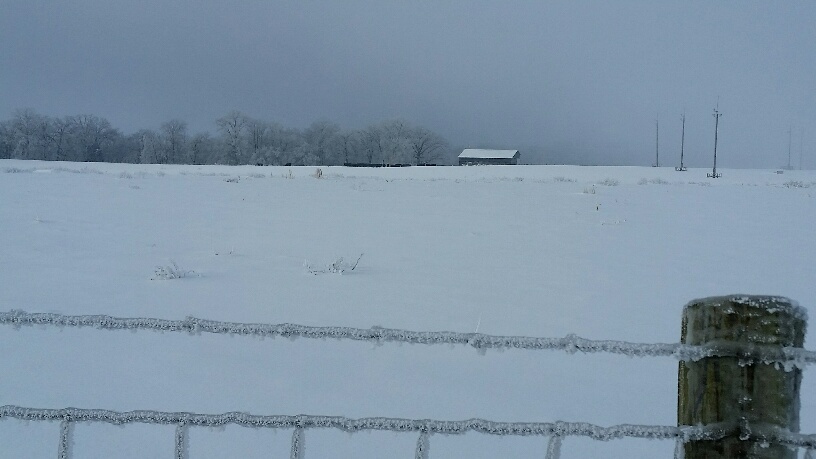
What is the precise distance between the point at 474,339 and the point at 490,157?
89214 millimetres

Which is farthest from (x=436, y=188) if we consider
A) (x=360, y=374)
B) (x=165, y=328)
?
(x=165, y=328)

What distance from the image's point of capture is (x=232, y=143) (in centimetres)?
8900

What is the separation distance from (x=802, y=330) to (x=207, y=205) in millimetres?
14049

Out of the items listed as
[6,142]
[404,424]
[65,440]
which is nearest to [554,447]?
[404,424]

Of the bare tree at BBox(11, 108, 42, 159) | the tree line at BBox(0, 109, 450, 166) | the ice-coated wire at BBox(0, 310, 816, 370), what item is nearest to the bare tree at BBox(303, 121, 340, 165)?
the tree line at BBox(0, 109, 450, 166)

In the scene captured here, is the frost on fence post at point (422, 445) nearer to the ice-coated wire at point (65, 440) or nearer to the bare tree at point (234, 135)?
the ice-coated wire at point (65, 440)

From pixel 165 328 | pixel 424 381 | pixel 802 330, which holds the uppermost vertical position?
pixel 802 330

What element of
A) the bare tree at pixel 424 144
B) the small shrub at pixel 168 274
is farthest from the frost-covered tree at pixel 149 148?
the small shrub at pixel 168 274

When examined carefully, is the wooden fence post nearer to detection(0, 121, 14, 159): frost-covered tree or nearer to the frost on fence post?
the frost on fence post

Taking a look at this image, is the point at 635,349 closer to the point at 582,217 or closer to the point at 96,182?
the point at 582,217

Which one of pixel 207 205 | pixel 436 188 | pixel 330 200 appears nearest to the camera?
pixel 207 205

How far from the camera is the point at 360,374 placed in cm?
398

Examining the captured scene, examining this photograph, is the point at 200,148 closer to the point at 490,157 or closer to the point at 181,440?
the point at 490,157

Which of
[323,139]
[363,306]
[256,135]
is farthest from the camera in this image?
[323,139]
